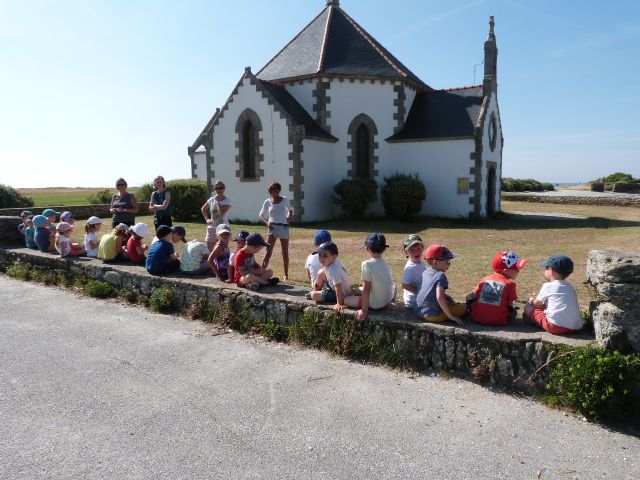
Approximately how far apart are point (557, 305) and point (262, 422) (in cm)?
259

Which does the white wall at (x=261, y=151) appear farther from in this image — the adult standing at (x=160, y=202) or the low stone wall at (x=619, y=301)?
the low stone wall at (x=619, y=301)

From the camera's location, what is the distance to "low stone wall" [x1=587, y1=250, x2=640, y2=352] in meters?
3.55

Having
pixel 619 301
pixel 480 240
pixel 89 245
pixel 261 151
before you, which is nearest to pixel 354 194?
pixel 261 151

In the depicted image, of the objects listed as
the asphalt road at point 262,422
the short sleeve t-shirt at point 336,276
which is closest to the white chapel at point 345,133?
the short sleeve t-shirt at point 336,276

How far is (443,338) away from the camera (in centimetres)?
443

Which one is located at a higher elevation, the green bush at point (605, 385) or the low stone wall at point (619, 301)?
the low stone wall at point (619, 301)

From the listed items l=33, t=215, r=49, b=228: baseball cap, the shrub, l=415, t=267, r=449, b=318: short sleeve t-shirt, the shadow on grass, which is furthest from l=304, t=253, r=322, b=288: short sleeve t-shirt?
the shrub

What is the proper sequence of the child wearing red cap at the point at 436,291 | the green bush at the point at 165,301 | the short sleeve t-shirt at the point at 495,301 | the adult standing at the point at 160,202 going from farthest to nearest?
1. the adult standing at the point at 160,202
2. the green bush at the point at 165,301
3. the child wearing red cap at the point at 436,291
4. the short sleeve t-shirt at the point at 495,301

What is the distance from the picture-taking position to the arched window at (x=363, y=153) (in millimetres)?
19969

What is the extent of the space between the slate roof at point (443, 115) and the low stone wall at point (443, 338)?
14844 millimetres

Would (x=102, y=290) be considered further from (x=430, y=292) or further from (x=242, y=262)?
(x=430, y=292)

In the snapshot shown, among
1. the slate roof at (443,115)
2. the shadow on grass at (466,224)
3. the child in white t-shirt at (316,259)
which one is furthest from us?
the slate roof at (443,115)

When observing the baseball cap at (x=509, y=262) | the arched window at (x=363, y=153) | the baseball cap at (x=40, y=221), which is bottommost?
the baseball cap at (x=509, y=262)

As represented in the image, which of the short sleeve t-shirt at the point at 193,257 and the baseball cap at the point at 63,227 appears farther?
the baseball cap at the point at 63,227
